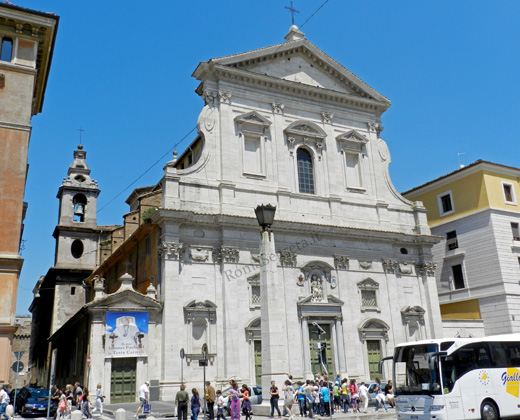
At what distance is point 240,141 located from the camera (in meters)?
29.4

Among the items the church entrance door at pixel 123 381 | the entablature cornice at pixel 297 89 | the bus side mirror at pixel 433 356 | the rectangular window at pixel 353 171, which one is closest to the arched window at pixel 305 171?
Answer: the rectangular window at pixel 353 171

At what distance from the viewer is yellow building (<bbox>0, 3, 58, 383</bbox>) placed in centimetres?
1903

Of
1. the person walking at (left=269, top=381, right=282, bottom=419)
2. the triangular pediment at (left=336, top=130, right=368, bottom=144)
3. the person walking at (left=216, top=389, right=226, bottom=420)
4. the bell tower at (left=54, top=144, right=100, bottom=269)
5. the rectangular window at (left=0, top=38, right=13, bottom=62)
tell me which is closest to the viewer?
the person walking at (left=269, top=381, right=282, bottom=419)

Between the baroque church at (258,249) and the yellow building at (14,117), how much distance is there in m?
5.50

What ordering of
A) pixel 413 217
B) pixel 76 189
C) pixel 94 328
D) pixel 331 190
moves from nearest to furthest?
pixel 94 328, pixel 331 190, pixel 413 217, pixel 76 189

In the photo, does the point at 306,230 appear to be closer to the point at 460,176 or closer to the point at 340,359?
the point at 340,359

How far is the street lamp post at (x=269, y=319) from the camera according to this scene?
Answer: 17309 millimetres

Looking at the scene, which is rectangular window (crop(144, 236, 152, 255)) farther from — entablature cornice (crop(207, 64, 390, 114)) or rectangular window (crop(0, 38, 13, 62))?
rectangular window (crop(0, 38, 13, 62))

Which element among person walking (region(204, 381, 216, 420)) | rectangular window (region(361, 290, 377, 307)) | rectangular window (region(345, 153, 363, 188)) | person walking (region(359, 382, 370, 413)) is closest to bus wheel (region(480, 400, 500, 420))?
person walking (region(359, 382, 370, 413))

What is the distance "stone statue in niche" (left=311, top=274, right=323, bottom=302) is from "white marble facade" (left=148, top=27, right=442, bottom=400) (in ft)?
0.22

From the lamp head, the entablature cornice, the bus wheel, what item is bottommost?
the bus wheel

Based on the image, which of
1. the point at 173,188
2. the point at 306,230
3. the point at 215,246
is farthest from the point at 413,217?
the point at 173,188

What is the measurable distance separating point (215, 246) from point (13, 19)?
13.7 meters

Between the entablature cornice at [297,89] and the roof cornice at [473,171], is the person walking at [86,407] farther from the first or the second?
the roof cornice at [473,171]
